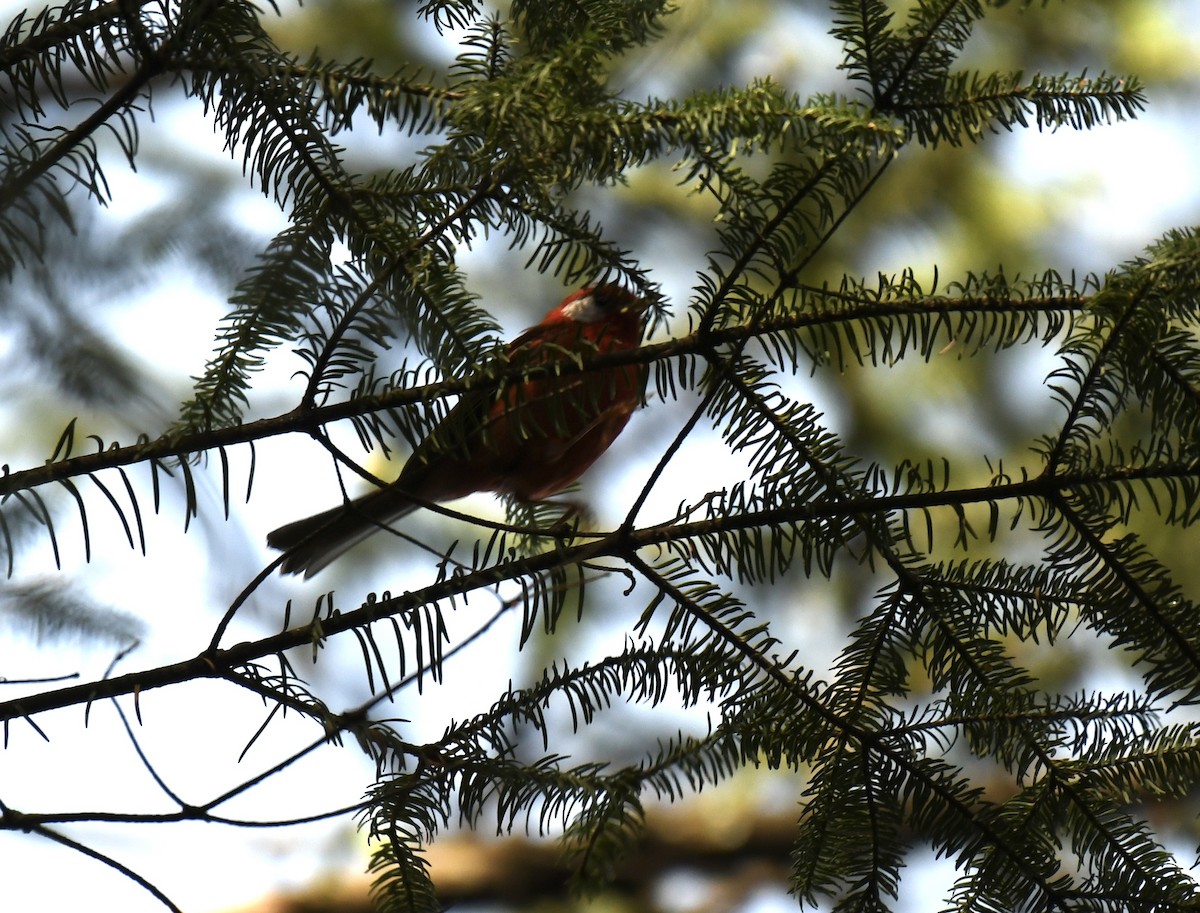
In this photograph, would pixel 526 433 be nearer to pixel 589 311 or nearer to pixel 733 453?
pixel 733 453

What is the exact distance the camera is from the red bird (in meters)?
0.98

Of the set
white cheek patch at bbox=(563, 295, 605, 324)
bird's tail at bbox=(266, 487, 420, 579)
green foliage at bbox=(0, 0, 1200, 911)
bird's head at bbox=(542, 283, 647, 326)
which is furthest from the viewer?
bird's tail at bbox=(266, 487, 420, 579)

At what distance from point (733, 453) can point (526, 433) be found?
0.64 feet

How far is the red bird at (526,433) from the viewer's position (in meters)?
0.98

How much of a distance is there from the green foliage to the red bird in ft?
0.16

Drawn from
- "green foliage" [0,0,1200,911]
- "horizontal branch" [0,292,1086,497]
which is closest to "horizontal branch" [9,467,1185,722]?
"green foliage" [0,0,1200,911]

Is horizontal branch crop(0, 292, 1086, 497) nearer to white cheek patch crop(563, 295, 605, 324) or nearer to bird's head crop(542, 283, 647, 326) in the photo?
bird's head crop(542, 283, 647, 326)

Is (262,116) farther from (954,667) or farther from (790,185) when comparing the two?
(954,667)

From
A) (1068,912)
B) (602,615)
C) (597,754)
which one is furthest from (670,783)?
(602,615)

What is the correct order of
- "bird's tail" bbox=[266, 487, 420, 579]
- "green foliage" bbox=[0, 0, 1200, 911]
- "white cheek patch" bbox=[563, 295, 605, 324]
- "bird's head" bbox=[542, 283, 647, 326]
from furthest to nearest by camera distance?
1. "bird's tail" bbox=[266, 487, 420, 579]
2. "white cheek patch" bbox=[563, 295, 605, 324]
3. "bird's head" bbox=[542, 283, 647, 326]
4. "green foliage" bbox=[0, 0, 1200, 911]

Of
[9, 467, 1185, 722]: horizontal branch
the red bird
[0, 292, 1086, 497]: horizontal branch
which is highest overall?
Result: the red bird

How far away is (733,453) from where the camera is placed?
102 cm

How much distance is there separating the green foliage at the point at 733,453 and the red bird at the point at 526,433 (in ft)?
0.16

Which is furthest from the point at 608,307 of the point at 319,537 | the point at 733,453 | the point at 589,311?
the point at 319,537
